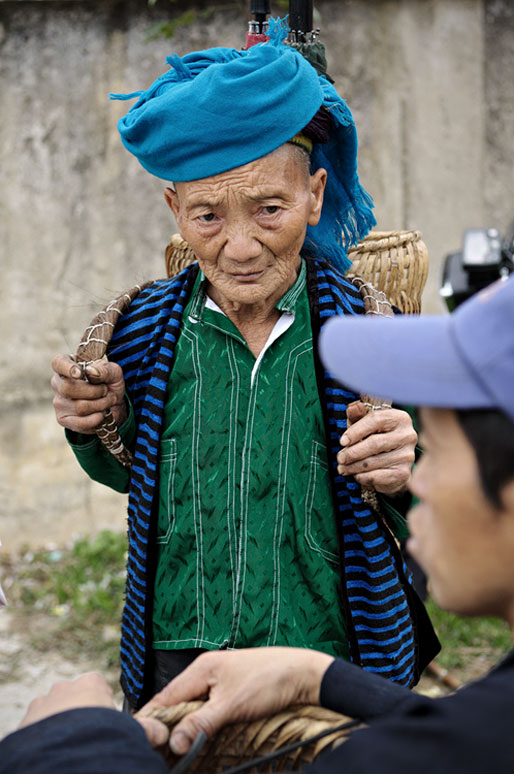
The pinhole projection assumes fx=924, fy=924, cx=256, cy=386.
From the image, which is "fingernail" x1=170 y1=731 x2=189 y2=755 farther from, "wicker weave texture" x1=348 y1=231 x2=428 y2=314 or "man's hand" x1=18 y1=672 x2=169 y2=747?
"wicker weave texture" x1=348 y1=231 x2=428 y2=314

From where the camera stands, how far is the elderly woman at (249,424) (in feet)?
6.98

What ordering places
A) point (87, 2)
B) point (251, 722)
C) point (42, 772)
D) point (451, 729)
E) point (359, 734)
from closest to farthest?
point (451, 729)
point (359, 734)
point (42, 772)
point (251, 722)
point (87, 2)

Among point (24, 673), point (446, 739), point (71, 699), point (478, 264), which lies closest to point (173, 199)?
point (478, 264)

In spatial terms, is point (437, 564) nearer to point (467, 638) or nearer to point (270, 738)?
point (270, 738)

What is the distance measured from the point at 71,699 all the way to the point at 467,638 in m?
3.48

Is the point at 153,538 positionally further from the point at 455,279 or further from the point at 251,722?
the point at 455,279

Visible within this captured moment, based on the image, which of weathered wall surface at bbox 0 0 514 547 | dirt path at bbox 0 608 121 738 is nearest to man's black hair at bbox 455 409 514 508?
dirt path at bbox 0 608 121 738

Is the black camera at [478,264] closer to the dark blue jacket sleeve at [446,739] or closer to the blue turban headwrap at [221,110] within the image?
the blue turban headwrap at [221,110]

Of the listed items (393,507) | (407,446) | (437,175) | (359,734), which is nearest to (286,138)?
(407,446)

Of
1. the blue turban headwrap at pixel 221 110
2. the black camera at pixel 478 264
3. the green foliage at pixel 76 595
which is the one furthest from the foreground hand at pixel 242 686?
the green foliage at pixel 76 595

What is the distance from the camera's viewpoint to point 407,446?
6.96 feet

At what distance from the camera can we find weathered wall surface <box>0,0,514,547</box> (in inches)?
195

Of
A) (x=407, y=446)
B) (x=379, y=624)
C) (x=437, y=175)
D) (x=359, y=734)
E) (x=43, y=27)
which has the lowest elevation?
(x=379, y=624)

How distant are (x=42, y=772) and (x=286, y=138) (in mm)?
1428
